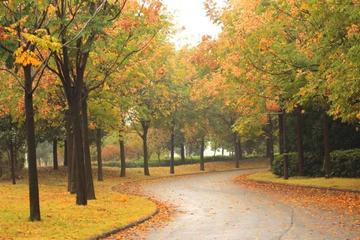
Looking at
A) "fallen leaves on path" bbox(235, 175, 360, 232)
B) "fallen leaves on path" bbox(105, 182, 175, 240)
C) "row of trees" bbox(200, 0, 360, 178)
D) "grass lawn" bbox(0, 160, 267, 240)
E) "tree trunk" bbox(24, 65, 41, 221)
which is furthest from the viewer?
"fallen leaves on path" bbox(235, 175, 360, 232)

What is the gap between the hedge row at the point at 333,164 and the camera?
27359mm

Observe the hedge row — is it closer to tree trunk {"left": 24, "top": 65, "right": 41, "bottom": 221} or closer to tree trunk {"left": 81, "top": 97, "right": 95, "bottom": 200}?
tree trunk {"left": 81, "top": 97, "right": 95, "bottom": 200}

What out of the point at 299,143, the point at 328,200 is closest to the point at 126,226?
the point at 328,200

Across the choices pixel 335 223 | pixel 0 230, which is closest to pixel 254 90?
pixel 335 223

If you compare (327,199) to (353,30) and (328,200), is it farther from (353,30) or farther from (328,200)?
(353,30)

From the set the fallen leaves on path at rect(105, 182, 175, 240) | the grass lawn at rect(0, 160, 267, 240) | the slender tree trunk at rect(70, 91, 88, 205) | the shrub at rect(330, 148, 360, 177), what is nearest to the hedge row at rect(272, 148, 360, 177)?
the shrub at rect(330, 148, 360, 177)

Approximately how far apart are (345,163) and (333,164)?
111 centimetres

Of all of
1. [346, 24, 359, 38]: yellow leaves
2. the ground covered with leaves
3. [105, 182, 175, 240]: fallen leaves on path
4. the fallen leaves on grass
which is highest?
[346, 24, 359, 38]: yellow leaves

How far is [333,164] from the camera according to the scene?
28828 millimetres

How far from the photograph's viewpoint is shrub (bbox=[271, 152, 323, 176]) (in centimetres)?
3136

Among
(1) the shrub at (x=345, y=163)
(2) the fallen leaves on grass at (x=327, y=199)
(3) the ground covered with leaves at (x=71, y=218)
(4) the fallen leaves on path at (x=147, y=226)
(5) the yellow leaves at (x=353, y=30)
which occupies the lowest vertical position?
(2) the fallen leaves on grass at (x=327, y=199)

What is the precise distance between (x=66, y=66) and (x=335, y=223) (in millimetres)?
9533

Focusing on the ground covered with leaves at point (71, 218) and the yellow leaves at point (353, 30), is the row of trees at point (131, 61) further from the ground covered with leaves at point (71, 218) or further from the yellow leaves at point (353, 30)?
the ground covered with leaves at point (71, 218)

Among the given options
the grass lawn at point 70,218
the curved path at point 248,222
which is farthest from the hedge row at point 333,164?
the grass lawn at point 70,218
